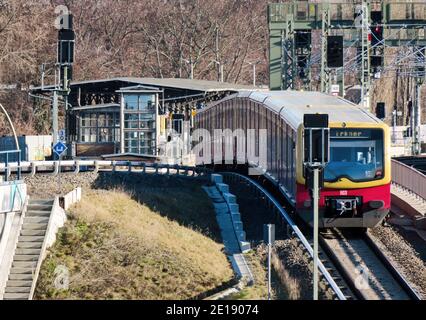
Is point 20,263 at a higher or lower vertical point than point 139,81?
lower

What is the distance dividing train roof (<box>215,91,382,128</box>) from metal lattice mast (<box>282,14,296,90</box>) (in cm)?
2385

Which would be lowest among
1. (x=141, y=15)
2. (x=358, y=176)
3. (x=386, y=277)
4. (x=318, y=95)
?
(x=386, y=277)

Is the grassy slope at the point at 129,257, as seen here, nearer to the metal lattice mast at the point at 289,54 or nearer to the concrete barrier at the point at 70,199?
the concrete barrier at the point at 70,199

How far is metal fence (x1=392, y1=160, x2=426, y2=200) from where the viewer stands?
1308 inches

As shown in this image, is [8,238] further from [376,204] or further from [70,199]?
[376,204]

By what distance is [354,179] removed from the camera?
28469 mm

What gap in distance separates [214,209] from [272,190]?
1.93 meters

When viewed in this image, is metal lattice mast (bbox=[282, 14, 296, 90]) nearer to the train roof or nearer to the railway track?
the train roof

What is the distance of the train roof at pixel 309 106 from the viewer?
96.6ft

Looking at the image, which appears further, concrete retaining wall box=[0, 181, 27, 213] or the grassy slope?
concrete retaining wall box=[0, 181, 27, 213]

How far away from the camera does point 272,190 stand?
33.9 metres

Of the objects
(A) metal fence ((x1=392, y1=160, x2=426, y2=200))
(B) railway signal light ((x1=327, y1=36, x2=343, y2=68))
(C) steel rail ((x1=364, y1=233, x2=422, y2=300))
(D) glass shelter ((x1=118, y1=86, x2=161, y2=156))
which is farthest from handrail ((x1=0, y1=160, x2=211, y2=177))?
(C) steel rail ((x1=364, y1=233, x2=422, y2=300))
